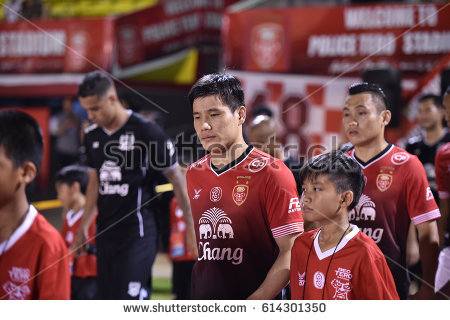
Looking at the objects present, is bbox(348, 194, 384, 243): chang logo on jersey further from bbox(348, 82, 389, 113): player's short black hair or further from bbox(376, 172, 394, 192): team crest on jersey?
bbox(348, 82, 389, 113): player's short black hair

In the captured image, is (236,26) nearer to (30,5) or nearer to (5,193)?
(30,5)

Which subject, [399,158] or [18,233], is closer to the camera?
[18,233]

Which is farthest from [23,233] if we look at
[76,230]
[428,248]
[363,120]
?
[76,230]

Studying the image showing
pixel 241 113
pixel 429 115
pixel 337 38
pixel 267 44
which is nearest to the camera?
pixel 241 113

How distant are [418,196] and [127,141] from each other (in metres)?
1.96

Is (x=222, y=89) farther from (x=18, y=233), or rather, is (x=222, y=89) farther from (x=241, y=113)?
(x=18, y=233)

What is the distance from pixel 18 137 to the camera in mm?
1896

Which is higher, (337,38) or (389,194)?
(337,38)

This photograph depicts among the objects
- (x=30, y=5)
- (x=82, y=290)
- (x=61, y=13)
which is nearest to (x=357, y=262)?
(x=82, y=290)

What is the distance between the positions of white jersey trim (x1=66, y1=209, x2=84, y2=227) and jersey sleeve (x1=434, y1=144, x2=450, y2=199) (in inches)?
117

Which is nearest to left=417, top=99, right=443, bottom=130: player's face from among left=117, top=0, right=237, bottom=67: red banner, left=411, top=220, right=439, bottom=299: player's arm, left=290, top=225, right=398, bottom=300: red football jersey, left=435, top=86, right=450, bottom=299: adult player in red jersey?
left=435, top=86, right=450, bottom=299: adult player in red jersey

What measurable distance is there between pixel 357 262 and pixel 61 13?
1199 cm

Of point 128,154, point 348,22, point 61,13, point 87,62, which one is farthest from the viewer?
point 61,13

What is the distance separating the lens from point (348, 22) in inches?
310
